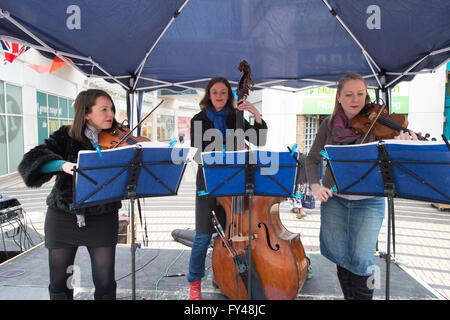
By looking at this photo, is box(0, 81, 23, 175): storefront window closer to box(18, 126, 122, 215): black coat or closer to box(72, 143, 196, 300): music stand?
box(18, 126, 122, 215): black coat

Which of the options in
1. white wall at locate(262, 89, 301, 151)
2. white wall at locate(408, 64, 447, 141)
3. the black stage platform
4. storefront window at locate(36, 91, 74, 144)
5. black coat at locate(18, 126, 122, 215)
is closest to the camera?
black coat at locate(18, 126, 122, 215)

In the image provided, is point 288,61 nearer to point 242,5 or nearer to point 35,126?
point 242,5

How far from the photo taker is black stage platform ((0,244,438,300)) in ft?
8.32

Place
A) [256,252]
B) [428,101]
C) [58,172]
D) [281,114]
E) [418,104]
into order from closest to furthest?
[58,172], [256,252], [428,101], [418,104], [281,114]

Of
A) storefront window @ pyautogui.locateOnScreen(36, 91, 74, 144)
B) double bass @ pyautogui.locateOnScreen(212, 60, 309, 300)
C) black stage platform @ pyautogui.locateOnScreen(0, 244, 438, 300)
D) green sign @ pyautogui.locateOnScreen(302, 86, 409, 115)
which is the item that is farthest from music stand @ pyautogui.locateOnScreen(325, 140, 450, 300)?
storefront window @ pyautogui.locateOnScreen(36, 91, 74, 144)

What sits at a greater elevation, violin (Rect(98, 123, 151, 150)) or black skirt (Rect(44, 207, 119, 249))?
violin (Rect(98, 123, 151, 150))

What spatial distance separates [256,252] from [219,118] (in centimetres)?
105

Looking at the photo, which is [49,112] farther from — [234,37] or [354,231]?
[354,231]

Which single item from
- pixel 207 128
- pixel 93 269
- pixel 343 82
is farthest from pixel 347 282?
pixel 93 269

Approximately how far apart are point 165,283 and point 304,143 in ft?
27.6

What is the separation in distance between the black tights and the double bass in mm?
783

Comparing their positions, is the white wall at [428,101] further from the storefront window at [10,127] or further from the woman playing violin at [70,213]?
the storefront window at [10,127]

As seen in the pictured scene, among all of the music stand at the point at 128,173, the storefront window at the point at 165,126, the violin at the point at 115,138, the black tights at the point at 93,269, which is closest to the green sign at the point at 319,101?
the violin at the point at 115,138

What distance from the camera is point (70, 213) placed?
171cm
